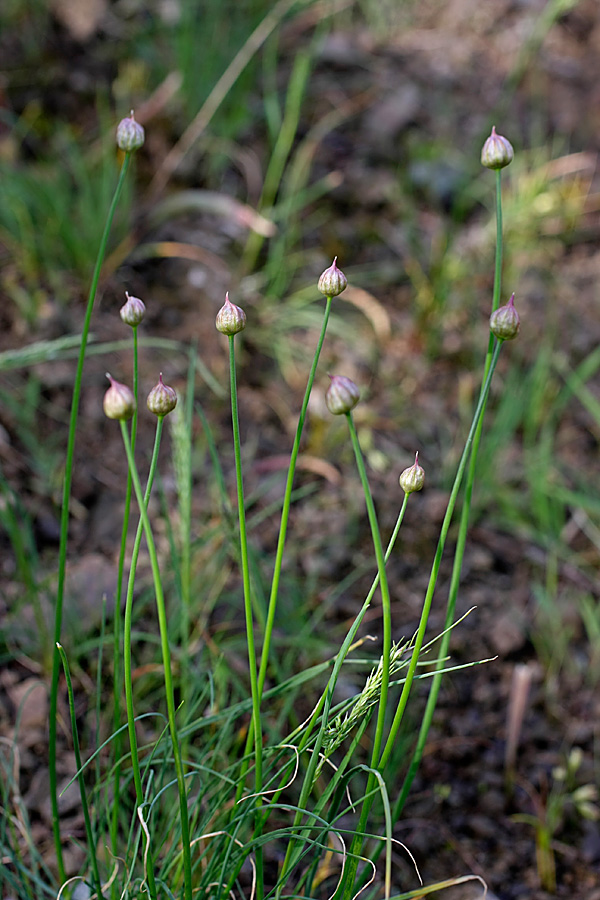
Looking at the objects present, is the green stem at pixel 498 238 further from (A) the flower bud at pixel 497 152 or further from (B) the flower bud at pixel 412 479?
(B) the flower bud at pixel 412 479

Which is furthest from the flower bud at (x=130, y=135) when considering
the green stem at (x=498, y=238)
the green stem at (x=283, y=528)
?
the green stem at (x=498, y=238)

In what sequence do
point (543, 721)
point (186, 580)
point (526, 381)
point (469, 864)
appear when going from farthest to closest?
point (526, 381) → point (543, 721) → point (469, 864) → point (186, 580)

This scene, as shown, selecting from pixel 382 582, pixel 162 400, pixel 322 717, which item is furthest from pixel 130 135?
pixel 322 717

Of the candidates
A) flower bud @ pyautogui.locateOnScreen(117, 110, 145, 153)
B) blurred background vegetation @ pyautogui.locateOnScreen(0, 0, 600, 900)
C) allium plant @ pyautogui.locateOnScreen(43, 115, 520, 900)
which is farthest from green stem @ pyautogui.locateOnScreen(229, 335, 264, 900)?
blurred background vegetation @ pyautogui.locateOnScreen(0, 0, 600, 900)

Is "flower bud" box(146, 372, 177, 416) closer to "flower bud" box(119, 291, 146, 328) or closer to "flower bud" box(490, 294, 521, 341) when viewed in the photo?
"flower bud" box(119, 291, 146, 328)

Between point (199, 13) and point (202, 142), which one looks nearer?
point (202, 142)

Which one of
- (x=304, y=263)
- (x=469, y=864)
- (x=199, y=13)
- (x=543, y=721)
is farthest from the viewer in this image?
(x=199, y=13)

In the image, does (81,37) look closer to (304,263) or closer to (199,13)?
(199,13)

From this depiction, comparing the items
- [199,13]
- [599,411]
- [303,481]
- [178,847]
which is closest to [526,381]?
[599,411]
